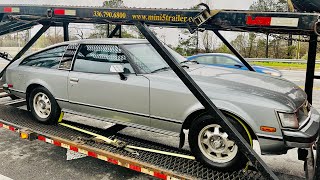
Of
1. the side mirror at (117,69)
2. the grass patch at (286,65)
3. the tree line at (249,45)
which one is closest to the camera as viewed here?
the side mirror at (117,69)

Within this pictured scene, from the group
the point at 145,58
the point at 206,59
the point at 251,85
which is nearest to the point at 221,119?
the point at 251,85

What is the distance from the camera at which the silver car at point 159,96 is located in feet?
9.63

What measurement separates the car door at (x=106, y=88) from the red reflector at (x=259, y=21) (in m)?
1.41

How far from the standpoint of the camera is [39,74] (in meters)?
4.50

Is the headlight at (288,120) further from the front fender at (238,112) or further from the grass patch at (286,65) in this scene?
the grass patch at (286,65)

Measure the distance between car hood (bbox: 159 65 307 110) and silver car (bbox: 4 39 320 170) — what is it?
0.4 inches

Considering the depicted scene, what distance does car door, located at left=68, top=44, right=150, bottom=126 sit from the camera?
3.63 m

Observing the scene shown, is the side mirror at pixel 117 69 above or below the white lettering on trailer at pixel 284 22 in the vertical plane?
below

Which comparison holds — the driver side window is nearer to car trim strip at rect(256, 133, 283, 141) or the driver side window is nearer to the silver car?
the silver car

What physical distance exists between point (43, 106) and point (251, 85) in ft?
9.98

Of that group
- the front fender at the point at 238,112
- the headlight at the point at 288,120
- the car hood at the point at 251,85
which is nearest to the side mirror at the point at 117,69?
the car hood at the point at 251,85

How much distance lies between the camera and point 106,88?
12.6 feet

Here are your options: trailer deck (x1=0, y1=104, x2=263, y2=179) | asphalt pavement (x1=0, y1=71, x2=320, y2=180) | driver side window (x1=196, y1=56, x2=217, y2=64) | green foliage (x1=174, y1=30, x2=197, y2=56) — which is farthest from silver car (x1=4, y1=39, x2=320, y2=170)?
green foliage (x1=174, y1=30, x2=197, y2=56)

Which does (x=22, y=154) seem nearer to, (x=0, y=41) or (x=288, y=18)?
(x=288, y=18)
